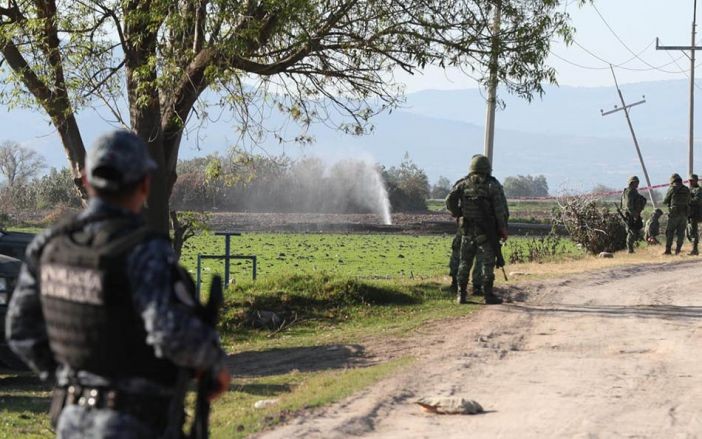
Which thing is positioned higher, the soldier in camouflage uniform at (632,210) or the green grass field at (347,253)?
the soldier in camouflage uniform at (632,210)

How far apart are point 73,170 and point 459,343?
22.4 ft

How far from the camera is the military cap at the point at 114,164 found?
456cm

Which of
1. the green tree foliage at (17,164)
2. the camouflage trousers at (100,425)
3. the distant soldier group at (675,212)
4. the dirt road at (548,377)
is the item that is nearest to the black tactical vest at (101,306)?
the camouflage trousers at (100,425)

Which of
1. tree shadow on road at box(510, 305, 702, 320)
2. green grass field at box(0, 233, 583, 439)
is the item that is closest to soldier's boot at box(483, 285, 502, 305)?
green grass field at box(0, 233, 583, 439)

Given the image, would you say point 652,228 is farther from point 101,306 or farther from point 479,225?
point 101,306

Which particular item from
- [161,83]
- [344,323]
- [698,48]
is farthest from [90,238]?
[698,48]

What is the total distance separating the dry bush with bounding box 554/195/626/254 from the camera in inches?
1112

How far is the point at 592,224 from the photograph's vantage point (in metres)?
28.5

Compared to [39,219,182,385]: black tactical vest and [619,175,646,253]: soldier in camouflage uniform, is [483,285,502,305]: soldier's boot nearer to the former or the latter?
[39,219,182,385]: black tactical vest

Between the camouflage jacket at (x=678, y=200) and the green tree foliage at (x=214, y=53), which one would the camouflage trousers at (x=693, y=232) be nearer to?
the camouflage jacket at (x=678, y=200)

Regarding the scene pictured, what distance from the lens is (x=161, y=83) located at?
1524 centimetres

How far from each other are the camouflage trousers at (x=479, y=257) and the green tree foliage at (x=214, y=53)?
2.41 metres

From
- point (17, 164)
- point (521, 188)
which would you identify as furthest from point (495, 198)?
point (521, 188)

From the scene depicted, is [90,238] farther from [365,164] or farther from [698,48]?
[365,164]
